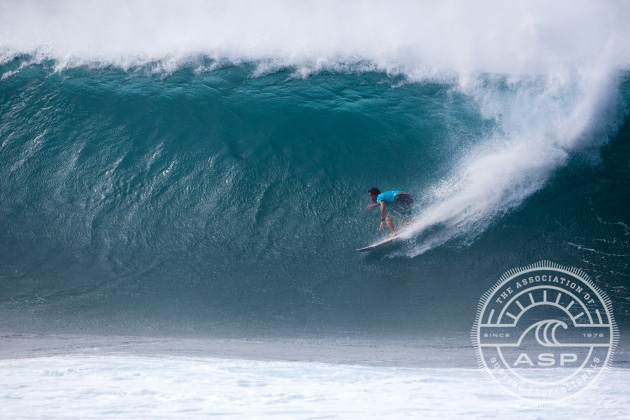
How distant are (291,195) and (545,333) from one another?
141 inches

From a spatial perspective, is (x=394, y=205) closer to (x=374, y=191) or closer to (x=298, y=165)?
(x=374, y=191)

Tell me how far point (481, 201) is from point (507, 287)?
1.28 meters

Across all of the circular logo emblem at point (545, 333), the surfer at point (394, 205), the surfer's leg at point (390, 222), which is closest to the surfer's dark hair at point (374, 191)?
the surfer at point (394, 205)

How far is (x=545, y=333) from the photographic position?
570cm

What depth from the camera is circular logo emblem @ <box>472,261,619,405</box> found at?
447cm

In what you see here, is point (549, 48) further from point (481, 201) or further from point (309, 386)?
point (309, 386)

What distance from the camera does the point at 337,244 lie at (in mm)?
7000

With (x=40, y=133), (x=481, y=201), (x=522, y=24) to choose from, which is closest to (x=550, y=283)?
(x=481, y=201)

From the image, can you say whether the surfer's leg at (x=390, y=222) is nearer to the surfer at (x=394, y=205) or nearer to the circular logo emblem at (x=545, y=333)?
the surfer at (x=394, y=205)

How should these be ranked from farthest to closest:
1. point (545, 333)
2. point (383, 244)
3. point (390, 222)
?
1. point (390, 222)
2. point (383, 244)
3. point (545, 333)

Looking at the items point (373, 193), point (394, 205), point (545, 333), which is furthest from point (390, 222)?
point (545, 333)

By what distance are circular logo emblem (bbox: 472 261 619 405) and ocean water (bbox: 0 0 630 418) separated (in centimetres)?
17

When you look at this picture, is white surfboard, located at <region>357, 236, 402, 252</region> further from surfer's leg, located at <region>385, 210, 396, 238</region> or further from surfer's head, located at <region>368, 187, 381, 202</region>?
surfer's head, located at <region>368, 187, 381, 202</region>

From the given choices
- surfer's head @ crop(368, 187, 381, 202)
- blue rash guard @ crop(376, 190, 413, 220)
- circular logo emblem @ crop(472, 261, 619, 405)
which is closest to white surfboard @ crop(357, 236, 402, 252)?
blue rash guard @ crop(376, 190, 413, 220)
